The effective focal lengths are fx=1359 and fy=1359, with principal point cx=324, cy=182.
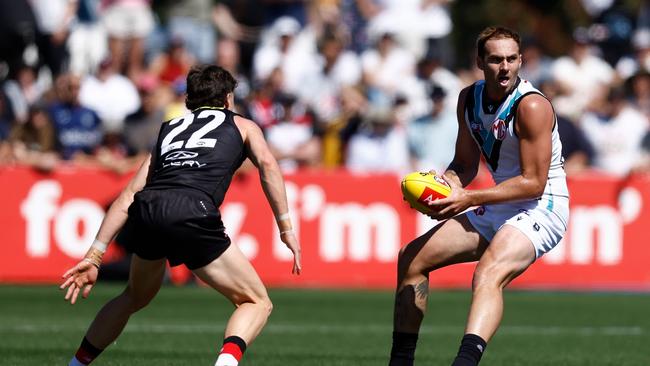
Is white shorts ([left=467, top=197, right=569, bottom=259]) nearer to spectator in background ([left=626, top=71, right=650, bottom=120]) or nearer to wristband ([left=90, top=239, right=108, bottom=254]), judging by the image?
wristband ([left=90, top=239, right=108, bottom=254])

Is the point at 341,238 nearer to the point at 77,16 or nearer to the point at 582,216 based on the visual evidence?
the point at 582,216

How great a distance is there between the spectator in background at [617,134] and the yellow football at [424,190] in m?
10.9

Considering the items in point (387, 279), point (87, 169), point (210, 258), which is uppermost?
point (210, 258)

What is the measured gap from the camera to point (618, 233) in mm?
18047

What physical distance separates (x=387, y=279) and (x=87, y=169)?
415 cm

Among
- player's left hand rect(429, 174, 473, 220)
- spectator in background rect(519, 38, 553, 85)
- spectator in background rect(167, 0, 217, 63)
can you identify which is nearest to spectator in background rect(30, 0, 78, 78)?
spectator in background rect(167, 0, 217, 63)

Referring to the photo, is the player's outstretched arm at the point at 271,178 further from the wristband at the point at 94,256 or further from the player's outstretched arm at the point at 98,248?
the wristband at the point at 94,256

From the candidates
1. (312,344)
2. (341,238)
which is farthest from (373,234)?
(312,344)

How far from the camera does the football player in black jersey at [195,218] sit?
318 inches

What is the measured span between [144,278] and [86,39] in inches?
512

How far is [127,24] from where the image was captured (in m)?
20.8

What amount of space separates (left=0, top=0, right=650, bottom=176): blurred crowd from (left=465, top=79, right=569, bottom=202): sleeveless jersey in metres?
8.70

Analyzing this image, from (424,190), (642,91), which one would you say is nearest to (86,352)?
(424,190)

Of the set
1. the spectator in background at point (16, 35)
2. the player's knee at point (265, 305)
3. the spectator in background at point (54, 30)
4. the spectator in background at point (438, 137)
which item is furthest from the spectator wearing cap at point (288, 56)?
the player's knee at point (265, 305)
